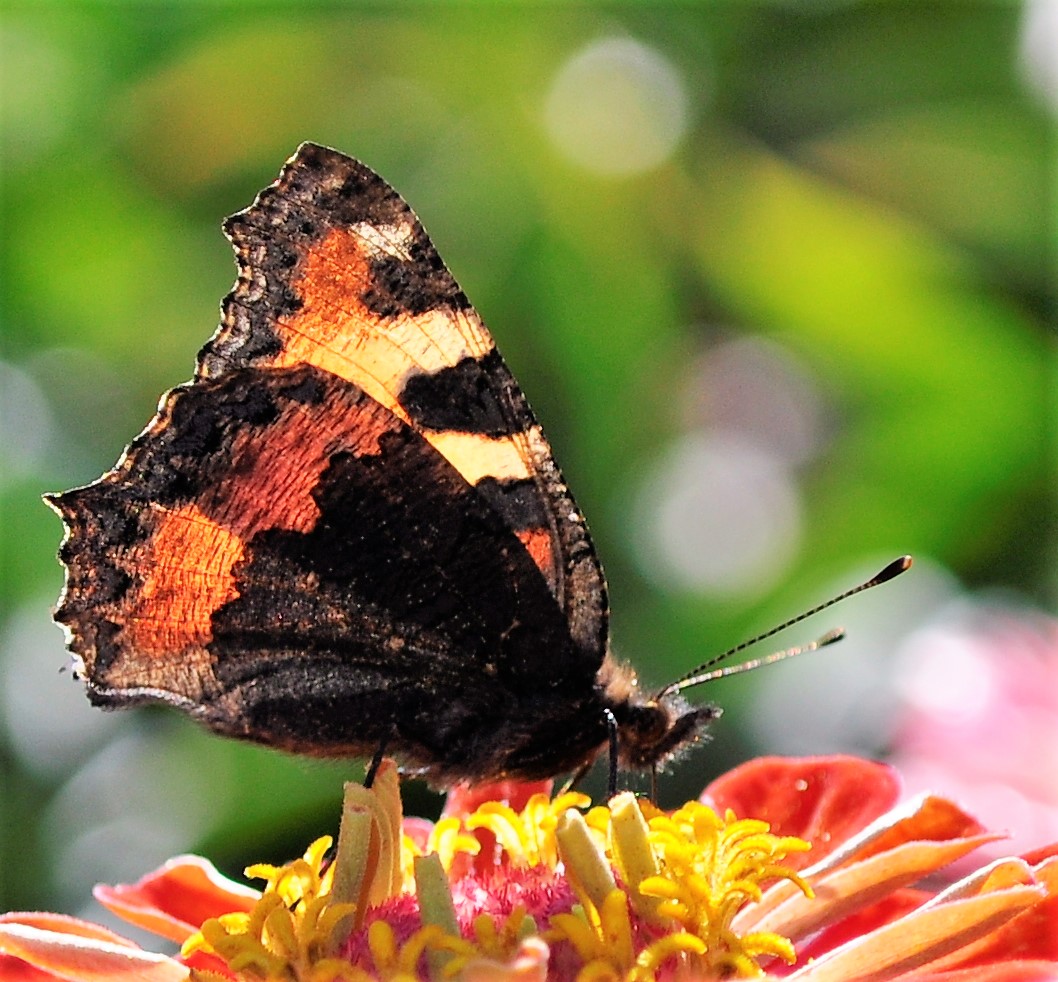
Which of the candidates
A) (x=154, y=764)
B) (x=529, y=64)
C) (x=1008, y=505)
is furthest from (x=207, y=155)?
(x=1008, y=505)

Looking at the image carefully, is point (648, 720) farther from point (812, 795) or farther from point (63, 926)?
point (63, 926)

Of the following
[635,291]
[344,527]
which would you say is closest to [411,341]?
[344,527]

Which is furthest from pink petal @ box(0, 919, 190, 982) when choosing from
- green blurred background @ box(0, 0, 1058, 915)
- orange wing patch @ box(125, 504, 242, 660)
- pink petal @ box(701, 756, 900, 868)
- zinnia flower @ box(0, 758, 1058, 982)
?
green blurred background @ box(0, 0, 1058, 915)

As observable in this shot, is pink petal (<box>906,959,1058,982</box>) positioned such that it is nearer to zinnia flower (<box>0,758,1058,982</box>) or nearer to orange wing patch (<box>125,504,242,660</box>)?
zinnia flower (<box>0,758,1058,982</box>)

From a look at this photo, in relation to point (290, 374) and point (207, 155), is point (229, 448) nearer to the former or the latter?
point (290, 374)

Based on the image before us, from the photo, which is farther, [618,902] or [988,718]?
[988,718]

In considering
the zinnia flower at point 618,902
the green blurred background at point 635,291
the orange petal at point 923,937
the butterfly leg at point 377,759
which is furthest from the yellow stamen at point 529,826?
the green blurred background at point 635,291
